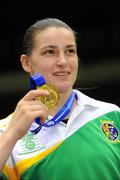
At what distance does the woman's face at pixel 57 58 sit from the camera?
8.32 ft

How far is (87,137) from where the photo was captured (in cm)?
256

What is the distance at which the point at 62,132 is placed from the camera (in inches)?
103

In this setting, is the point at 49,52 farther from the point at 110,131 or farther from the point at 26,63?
the point at 110,131

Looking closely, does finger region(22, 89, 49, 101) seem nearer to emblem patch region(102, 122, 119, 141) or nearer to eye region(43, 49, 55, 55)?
eye region(43, 49, 55, 55)

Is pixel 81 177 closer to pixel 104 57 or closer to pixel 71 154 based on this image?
pixel 71 154

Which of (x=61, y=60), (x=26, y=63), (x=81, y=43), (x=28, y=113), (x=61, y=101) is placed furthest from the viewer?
(x=81, y=43)

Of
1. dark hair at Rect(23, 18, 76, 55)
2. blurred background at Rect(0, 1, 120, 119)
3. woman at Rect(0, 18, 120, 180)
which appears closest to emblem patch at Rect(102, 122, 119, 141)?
woman at Rect(0, 18, 120, 180)

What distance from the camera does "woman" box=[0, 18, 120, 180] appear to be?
2.46 metres

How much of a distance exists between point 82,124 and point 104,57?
4.36 m

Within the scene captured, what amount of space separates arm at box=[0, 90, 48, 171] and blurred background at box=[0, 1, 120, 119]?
4036mm

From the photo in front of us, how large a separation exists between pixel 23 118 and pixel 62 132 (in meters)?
0.38

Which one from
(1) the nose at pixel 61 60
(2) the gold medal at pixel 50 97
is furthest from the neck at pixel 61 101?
(2) the gold medal at pixel 50 97

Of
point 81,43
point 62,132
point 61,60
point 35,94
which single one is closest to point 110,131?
point 62,132

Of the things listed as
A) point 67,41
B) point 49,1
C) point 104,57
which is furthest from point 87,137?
point 104,57
